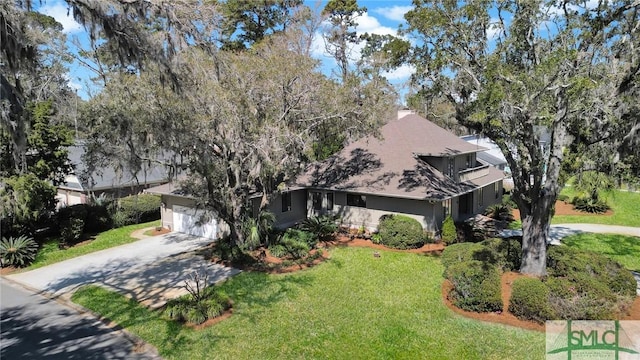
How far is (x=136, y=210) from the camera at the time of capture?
22734 millimetres

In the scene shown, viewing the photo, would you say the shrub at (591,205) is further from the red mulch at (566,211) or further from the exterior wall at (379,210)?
the exterior wall at (379,210)

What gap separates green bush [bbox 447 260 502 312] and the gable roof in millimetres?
5958

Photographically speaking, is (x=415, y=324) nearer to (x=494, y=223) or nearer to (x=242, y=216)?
(x=242, y=216)

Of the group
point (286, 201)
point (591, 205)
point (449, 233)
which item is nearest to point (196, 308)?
point (286, 201)

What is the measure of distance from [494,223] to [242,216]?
14243mm

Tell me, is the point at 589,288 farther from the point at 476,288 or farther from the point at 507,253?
the point at 507,253

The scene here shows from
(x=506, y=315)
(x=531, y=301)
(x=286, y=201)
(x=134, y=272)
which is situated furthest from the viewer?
(x=286, y=201)

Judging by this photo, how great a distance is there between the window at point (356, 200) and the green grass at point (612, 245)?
31.8 ft

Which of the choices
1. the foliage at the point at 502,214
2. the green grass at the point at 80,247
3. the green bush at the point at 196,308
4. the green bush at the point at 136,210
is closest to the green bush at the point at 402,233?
the foliage at the point at 502,214

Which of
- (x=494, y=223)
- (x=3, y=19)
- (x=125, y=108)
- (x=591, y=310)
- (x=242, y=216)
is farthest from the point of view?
(x=494, y=223)

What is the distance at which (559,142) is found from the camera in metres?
11.9

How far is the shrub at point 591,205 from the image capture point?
24656mm

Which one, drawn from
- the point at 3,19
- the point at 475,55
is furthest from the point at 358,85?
the point at 3,19

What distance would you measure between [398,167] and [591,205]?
1417 centimetres
